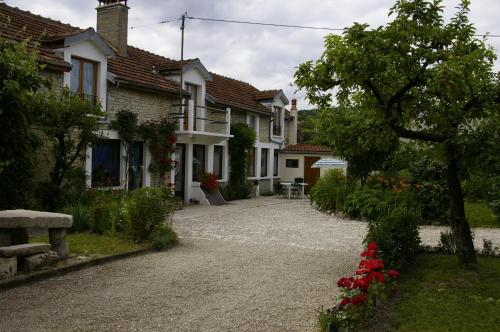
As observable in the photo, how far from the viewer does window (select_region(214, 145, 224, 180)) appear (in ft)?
74.2

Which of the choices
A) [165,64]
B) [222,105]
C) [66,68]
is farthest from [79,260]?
[222,105]

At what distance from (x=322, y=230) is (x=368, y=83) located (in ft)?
23.3

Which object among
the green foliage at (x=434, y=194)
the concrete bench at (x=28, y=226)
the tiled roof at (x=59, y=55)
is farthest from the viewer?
the green foliage at (x=434, y=194)

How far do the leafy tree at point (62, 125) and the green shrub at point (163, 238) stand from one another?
3.61 m

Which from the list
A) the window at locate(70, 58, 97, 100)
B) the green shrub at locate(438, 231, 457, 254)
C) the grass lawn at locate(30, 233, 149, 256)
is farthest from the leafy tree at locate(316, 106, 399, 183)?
the window at locate(70, 58, 97, 100)

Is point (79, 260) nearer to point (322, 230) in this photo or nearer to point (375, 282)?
point (375, 282)

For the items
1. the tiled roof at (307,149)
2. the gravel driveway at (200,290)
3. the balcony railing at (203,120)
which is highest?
the balcony railing at (203,120)

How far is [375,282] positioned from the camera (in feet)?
17.5

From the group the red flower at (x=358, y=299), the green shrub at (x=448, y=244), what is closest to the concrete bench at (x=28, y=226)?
the red flower at (x=358, y=299)

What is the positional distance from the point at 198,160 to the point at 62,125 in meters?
9.68

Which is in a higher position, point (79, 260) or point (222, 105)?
point (222, 105)

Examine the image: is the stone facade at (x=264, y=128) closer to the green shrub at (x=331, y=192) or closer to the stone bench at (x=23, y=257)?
the green shrub at (x=331, y=192)

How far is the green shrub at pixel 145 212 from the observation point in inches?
389

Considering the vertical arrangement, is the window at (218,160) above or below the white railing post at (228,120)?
below
